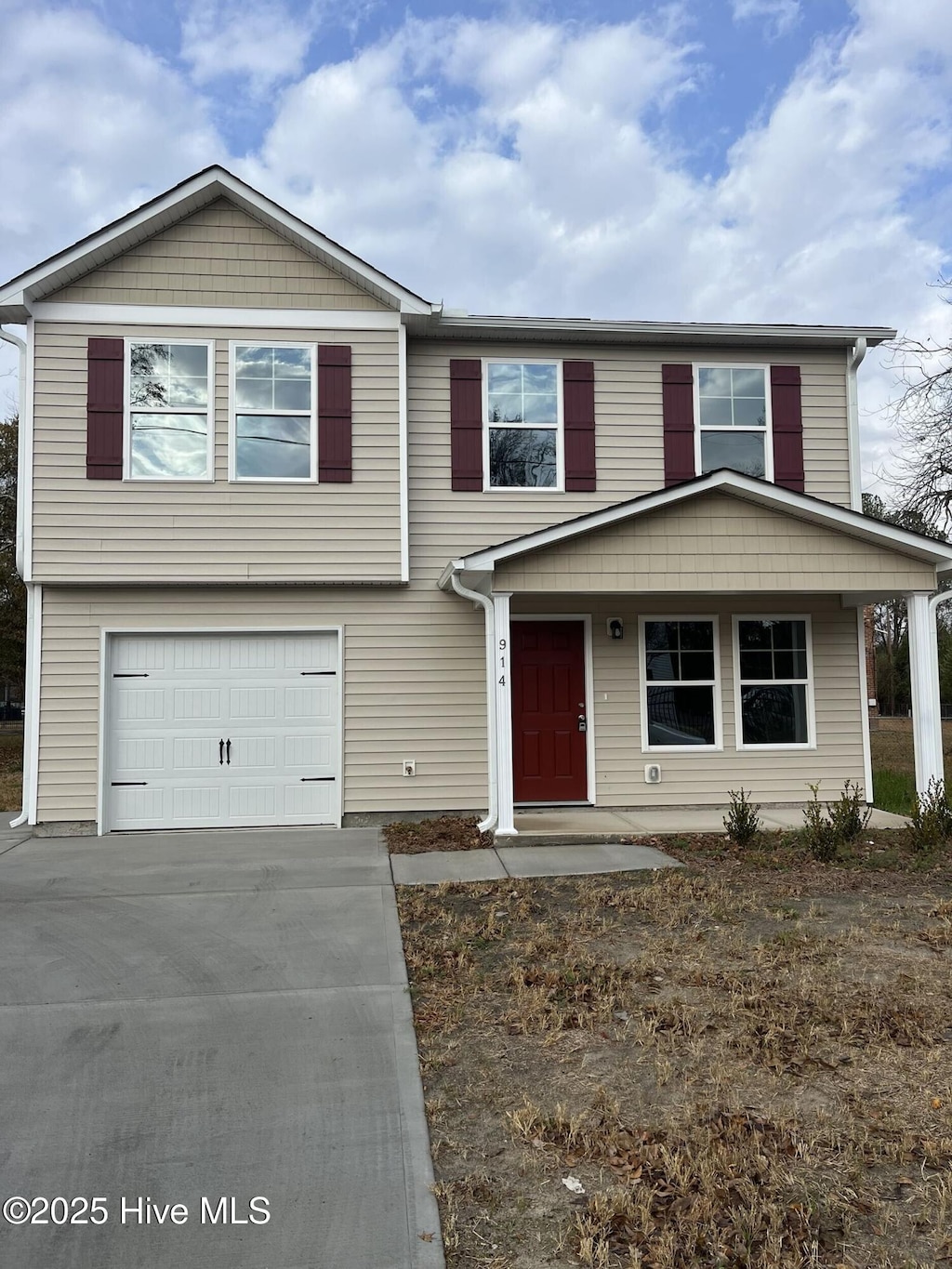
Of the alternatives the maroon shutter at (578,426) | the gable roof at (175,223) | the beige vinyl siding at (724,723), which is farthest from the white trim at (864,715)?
the gable roof at (175,223)

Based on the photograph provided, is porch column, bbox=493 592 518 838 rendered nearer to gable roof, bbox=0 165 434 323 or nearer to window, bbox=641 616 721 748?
window, bbox=641 616 721 748

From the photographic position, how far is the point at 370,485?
9289 mm

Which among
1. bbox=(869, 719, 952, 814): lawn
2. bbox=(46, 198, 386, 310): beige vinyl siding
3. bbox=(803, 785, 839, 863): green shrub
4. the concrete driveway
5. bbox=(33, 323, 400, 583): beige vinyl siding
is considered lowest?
the concrete driveway

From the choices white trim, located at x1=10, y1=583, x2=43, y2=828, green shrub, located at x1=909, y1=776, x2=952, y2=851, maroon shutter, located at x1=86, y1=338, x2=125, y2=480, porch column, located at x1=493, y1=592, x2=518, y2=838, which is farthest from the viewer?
maroon shutter, located at x1=86, y1=338, x2=125, y2=480

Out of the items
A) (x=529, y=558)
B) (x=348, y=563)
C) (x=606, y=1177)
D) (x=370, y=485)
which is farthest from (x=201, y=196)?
(x=606, y=1177)

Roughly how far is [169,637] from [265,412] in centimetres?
266

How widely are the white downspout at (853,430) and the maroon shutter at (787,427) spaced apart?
0.62 metres

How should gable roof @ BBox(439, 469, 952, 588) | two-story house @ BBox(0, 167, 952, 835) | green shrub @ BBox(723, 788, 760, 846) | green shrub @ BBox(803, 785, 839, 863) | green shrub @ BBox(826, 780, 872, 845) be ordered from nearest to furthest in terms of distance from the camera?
green shrub @ BBox(803, 785, 839, 863)
green shrub @ BBox(826, 780, 872, 845)
green shrub @ BBox(723, 788, 760, 846)
gable roof @ BBox(439, 469, 952, 588)
two-story house @ BBox(0, 167, 952, 835)

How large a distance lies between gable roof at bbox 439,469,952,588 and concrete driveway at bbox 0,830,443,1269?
11.0ft

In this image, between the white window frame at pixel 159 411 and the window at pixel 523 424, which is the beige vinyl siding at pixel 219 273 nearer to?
the white window frame at pixel 159 411

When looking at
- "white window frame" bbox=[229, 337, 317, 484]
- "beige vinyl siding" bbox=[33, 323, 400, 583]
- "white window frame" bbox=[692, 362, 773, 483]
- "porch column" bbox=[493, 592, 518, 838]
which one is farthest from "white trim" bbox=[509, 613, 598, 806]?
"white window frame" bbox=[229, 337, 317, 484]

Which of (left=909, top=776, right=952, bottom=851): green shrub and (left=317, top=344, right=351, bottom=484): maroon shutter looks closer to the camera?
(left=909, top=776, right=952, bottom=851): green shrub

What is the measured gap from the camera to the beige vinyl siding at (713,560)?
26.9ft

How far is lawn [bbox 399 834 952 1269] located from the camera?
101 inches
